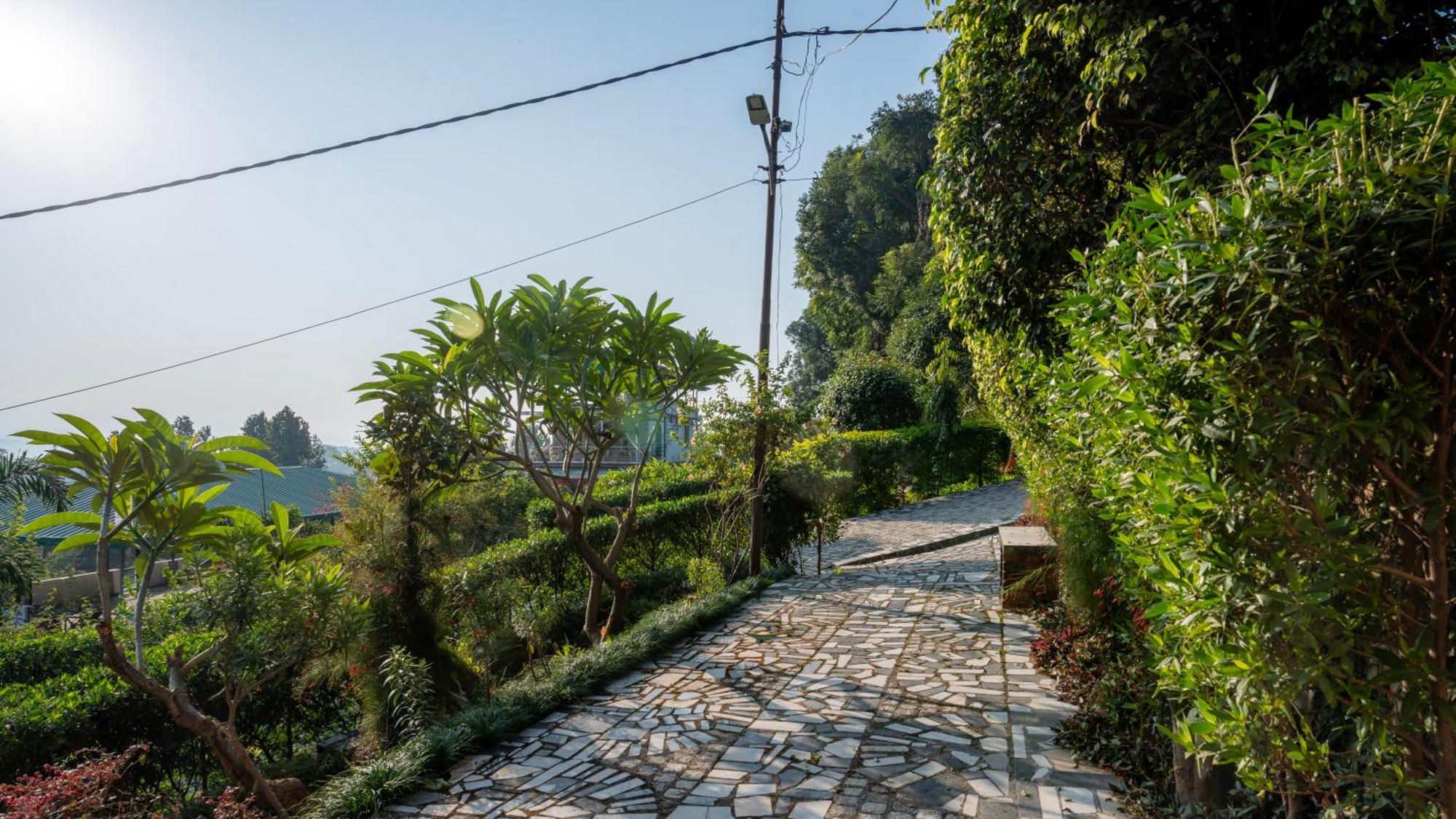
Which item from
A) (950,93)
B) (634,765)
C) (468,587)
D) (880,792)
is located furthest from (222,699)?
(950,93)

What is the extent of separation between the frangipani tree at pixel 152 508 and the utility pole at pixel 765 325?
21.0 ft

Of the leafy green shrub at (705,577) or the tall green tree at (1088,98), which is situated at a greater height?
the tall green tree at (1088,98)

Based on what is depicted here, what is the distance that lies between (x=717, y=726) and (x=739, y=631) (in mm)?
2587

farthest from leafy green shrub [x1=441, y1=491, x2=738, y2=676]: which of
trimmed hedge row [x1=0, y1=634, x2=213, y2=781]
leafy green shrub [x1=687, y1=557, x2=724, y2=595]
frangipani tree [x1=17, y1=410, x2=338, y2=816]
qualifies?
trimmed hedge row [x1=0, y1=634, x2=213, y2=781]

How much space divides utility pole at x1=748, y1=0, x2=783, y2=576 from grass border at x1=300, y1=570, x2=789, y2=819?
204 cm

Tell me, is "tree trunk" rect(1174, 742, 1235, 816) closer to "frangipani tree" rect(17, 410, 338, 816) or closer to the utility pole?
"frangipani tree" rect(17, 410, 338, 816)

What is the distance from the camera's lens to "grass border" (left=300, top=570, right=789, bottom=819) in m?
4.12

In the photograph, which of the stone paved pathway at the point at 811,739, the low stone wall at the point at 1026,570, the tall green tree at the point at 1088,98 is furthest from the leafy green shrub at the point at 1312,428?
the low stone wall at the point at 1026,570

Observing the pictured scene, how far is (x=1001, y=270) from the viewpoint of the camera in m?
5.97

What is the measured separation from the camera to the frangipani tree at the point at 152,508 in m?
3.68

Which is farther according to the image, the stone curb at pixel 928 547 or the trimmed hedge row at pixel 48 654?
the stone curb at pixel 928 547

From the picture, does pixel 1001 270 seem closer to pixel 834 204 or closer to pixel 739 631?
pixel 739 631

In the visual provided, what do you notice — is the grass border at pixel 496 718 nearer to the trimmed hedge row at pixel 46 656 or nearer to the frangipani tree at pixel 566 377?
the frangipani tree at pixel 566 377

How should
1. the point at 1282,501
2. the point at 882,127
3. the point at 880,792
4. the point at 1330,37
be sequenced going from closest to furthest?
the point at 1282,501, the point at 880,792, the point at 1330,37, the point at 882,127
